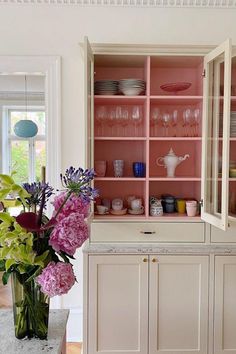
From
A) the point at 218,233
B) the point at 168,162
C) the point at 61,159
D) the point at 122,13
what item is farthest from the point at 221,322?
the point at 122,13

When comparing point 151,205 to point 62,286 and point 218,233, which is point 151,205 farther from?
point 62,286

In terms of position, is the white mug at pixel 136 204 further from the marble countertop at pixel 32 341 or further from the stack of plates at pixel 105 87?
the marble countertop at pixel 32 341

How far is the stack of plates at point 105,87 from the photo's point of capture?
233cm

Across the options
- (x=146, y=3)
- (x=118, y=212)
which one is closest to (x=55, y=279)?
(x=118, y=212)

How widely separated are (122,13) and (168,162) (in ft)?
3.89

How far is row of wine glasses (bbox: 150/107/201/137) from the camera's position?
7.93 feet

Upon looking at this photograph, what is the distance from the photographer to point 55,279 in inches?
38.4

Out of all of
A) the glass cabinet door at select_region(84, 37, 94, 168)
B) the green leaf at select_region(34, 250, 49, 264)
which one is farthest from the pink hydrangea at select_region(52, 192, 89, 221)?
the glass cabinet door at select_region(84, 37, 94, 168)

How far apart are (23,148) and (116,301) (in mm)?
4281

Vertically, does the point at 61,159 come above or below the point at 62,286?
above

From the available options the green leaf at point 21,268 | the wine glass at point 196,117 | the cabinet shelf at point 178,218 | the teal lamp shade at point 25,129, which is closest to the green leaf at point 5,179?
the green leaf at point 21,268

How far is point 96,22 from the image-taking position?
8.35 feet

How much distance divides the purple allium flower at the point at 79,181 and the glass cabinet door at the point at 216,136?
119 cm

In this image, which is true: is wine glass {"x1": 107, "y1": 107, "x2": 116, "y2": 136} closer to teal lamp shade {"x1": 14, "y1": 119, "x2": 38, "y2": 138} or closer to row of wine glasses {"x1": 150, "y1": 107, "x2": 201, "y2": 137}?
row of wine glasses {"x1": 150, "y1": 107, "x2": 201, "y2": 137}
